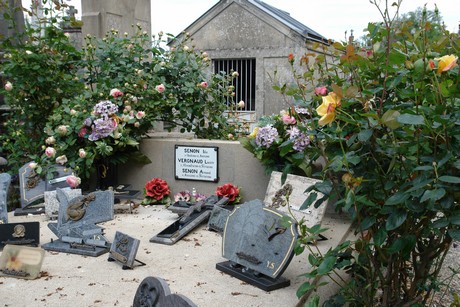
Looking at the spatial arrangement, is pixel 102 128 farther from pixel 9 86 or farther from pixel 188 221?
pixel 188 221

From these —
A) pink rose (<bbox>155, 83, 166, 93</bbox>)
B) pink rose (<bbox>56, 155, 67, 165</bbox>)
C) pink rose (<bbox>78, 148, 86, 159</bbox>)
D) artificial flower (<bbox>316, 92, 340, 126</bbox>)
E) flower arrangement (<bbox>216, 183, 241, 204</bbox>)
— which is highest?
pink rose (<bbox>155, 83, 166, 93</bbox>)

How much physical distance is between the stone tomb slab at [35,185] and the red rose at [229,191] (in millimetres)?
1544

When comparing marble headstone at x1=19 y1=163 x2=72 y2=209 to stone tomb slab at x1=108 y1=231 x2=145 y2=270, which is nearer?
stone tomb slab at x1=108 y1=231 x2=145 y2=270

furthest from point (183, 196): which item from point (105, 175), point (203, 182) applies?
point (105, 175)

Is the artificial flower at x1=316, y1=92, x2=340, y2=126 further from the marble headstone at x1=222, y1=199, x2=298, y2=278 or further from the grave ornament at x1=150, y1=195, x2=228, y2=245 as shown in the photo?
the grave ornament at x1=150, y1=195, x2=228, y2=245

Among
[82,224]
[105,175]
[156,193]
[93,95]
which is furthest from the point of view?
[93,95]

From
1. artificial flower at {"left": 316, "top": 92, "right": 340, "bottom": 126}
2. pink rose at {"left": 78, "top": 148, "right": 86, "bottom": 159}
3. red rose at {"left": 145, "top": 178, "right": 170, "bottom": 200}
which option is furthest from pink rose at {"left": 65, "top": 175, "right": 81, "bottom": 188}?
artificial flower at {"left": 316, "top": 92, "right": 340, "bottom": 126}

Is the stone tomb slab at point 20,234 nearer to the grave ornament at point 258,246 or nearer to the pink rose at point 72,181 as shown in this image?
the pink rose at point 72,181

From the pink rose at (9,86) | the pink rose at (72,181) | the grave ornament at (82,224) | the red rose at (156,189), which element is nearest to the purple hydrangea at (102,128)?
the pink rose at (72,181)

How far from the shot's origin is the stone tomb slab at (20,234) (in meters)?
3.92

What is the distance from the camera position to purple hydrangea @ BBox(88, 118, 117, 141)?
17.8 ft

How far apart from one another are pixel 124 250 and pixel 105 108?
7.50 feet

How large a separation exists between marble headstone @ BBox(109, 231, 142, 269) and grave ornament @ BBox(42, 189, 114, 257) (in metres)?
0.27

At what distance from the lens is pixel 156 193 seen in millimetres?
5582
